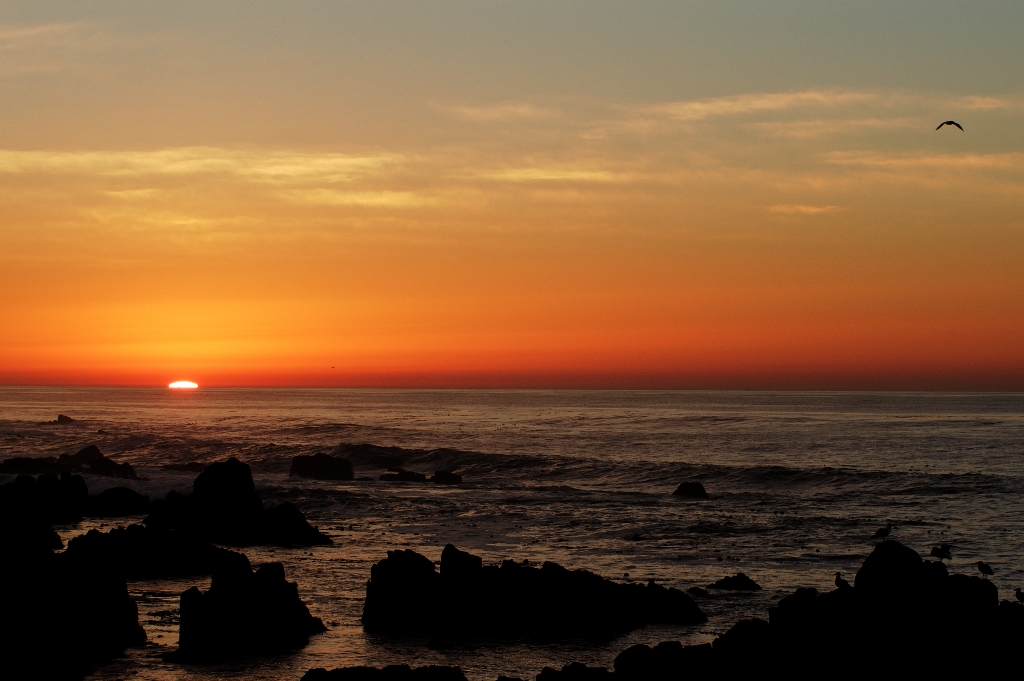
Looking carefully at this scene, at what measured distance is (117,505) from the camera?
3656cm

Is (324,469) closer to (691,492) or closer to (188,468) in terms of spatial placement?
(188,468)

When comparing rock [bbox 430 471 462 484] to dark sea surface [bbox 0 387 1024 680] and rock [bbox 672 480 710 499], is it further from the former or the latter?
rock [bbox 672 480 710 499]

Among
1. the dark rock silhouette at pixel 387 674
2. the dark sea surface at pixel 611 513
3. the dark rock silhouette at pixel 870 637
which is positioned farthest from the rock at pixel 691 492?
the dark rock silhouette at pixel 387 674

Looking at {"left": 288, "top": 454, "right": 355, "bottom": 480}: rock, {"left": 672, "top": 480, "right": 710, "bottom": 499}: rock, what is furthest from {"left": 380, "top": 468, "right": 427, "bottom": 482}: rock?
{"left": 672, "top": 480, "right": 710, "bottom": 499}: rock

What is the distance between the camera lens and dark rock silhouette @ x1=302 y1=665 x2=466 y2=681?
42.9 feet

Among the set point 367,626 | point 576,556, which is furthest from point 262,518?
point 367,626

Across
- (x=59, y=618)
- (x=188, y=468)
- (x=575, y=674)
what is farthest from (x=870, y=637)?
(x=188, y=468)

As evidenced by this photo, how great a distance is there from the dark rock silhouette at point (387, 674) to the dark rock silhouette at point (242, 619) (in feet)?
13.0

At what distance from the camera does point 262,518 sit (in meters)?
29.8

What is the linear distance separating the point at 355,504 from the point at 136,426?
276 ft

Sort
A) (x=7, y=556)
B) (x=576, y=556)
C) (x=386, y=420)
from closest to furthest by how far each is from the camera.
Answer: (x=7, y=556) < (x=576, y=556) < (x=386, y=420)

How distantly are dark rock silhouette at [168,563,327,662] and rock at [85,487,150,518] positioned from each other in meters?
21.1

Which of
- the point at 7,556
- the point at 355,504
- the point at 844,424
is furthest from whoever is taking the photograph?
the point at 844,424

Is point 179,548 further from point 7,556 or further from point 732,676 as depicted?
point 732,676
